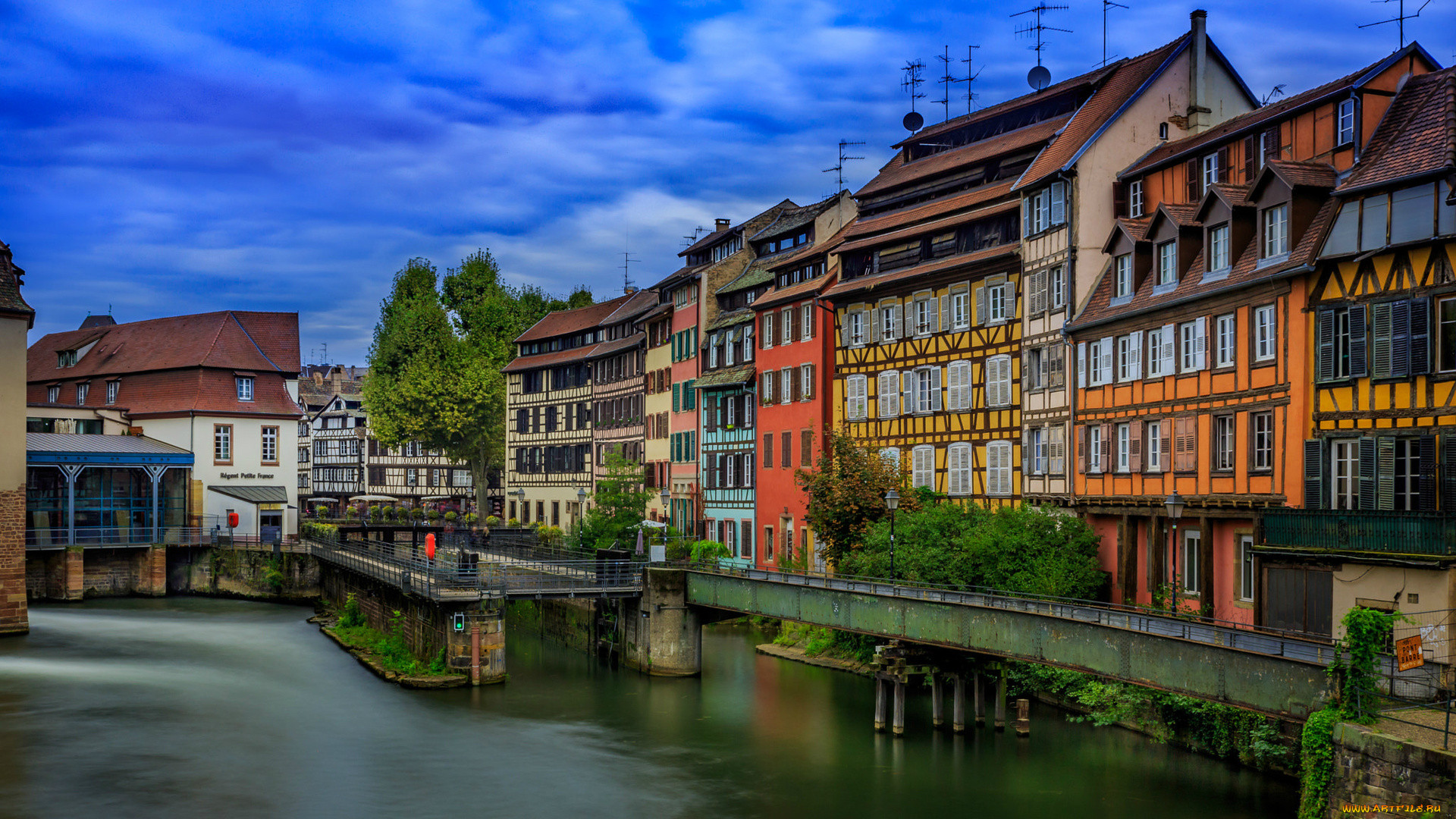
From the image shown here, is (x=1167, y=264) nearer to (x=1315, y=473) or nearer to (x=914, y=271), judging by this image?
(x=1315, y=473)

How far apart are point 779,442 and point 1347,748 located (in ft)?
110

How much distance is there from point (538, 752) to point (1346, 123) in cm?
2294

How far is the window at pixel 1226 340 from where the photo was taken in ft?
101

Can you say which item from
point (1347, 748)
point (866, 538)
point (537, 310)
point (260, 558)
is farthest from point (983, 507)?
point (537, 310)

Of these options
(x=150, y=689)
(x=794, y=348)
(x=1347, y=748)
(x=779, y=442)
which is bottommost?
(x=150, y=689)

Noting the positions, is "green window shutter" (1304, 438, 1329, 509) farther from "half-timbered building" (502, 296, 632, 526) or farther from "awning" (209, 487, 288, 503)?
"awning" (209, 487, 288, 503)

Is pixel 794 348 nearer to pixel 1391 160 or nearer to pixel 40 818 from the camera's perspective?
pixel 1391 160

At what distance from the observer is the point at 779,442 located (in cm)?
5222

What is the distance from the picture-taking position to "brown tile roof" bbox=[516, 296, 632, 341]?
7869 centimetres

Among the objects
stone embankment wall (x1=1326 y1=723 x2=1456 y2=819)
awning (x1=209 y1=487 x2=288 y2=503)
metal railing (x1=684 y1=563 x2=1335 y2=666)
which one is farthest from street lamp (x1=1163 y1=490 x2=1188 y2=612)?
awning (x1=209 y1=487 x2=288 y2=503)

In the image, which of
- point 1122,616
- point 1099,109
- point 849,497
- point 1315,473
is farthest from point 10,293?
point 1315,473

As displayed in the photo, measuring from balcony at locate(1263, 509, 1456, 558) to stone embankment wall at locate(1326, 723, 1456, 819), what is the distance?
5.69m

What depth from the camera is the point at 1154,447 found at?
33656 mm

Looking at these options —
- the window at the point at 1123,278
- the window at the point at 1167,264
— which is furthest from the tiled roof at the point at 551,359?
the window at the point at 1167,264
